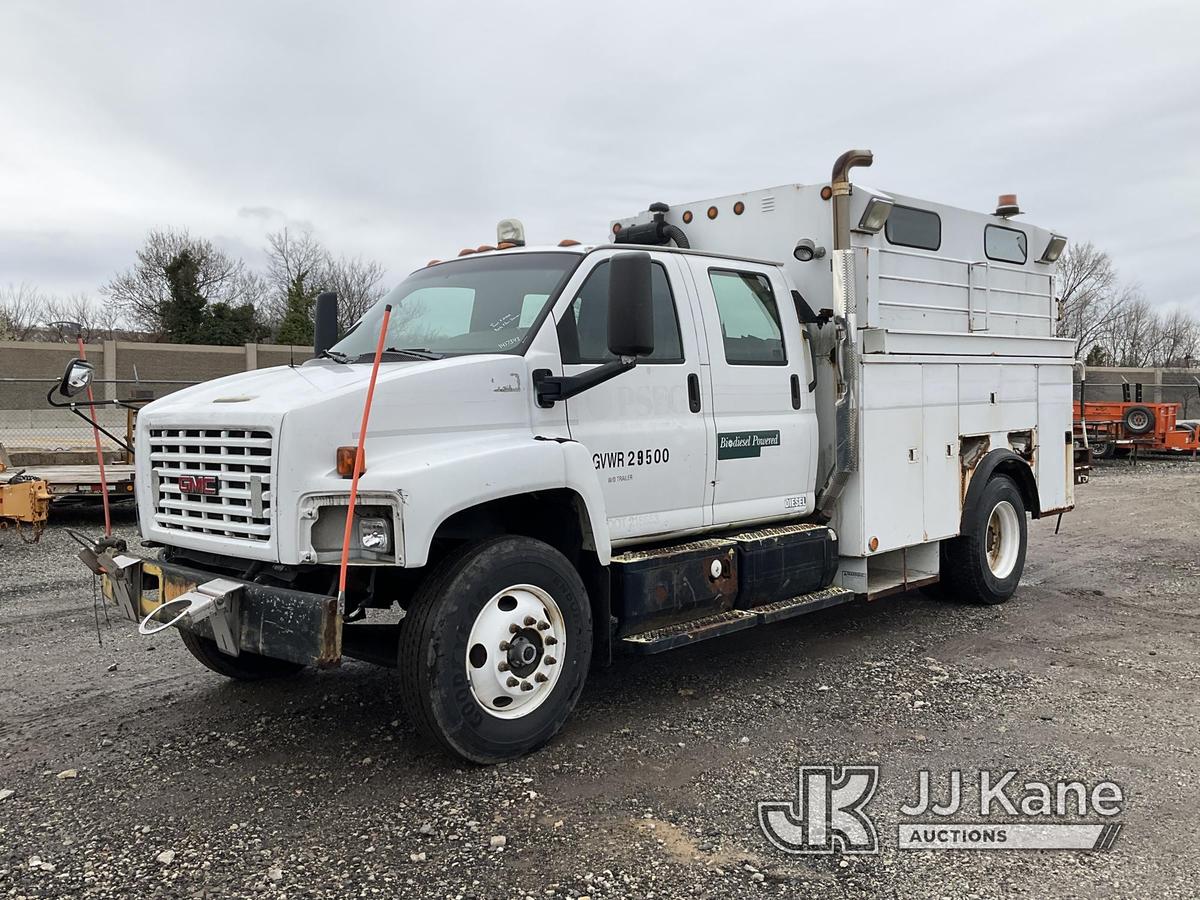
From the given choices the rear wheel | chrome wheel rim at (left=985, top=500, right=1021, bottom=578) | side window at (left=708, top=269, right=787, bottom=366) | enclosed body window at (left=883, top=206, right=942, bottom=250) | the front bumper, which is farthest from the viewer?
chrome wheel rim at (left=985, top=500, right=1021, bottom=578)

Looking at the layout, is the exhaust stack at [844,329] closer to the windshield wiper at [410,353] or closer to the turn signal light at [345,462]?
the windshield wiper at [410,353]

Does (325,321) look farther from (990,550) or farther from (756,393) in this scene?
(990,550)

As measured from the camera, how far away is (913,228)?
691 cm

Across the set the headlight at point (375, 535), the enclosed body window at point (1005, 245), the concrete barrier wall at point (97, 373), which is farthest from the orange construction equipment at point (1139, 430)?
the headlight at point (375, 535)

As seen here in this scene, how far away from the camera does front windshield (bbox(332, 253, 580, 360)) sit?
4910 millimetres

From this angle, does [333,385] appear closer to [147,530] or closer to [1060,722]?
[147,530]

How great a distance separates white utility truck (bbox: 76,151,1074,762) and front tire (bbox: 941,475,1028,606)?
2 centimetres

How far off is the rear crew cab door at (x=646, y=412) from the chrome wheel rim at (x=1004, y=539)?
346cm

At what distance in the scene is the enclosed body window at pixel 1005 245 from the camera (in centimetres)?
767

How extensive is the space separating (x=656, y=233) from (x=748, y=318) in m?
1.25

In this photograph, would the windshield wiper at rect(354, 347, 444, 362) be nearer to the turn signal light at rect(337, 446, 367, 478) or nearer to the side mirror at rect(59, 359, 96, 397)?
the turn signal light at rect(337, 446, 367, 478)

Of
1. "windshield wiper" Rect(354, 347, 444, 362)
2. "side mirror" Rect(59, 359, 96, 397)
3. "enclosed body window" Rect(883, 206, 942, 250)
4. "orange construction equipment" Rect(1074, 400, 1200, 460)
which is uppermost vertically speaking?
"enclosed body window" Rect(883, 206, 942, 250)

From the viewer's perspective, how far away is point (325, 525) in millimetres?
4121

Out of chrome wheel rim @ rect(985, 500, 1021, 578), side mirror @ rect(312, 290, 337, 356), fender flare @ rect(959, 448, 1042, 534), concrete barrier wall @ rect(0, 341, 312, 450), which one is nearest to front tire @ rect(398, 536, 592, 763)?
side mirror @ rect(312, 290, 337, 356)
